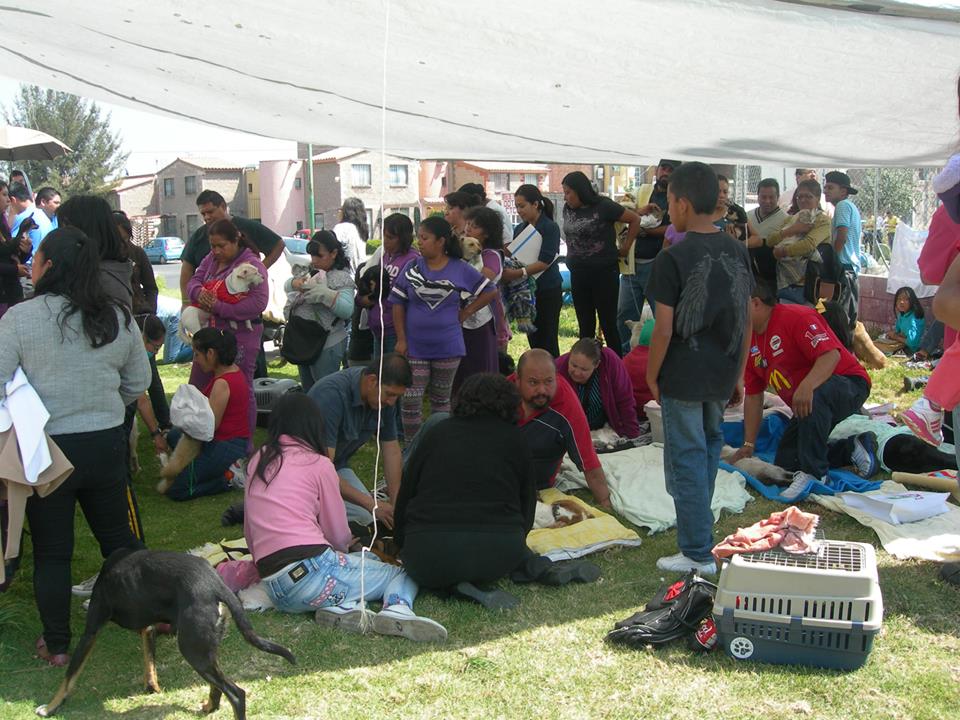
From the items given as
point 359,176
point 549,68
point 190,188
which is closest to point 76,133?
point 190,188

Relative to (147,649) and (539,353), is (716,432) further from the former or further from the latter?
(147,649)

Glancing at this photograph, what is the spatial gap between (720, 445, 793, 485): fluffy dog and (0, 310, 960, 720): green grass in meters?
1.45

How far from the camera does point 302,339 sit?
6859mm

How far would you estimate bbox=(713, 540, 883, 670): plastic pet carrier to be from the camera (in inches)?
128

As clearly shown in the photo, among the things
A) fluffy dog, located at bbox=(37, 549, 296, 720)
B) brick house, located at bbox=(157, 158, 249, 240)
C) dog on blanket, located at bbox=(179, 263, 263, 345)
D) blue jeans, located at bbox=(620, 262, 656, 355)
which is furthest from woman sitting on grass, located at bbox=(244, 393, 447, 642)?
brick house, located at bbox=(157, 158, 249, 240)

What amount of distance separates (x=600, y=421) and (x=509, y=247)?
1714mm

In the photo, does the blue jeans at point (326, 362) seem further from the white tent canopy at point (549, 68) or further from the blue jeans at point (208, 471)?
the white tent canopy at point (549, 68)

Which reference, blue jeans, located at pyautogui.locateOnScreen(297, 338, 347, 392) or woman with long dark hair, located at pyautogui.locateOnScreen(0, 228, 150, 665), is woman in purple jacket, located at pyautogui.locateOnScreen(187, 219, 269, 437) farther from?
woman with long dark hair, located at pyautogui.locateOnScreen(0, 228, 150, 665)

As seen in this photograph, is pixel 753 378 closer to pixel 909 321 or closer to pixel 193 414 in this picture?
pixel 193 414

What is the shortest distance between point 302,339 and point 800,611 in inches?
174

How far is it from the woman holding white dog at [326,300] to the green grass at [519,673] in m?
3.17

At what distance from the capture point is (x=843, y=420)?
5.68 meters

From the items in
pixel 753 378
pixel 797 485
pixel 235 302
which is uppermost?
pixel 235 302

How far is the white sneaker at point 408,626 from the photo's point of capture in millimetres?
3566
